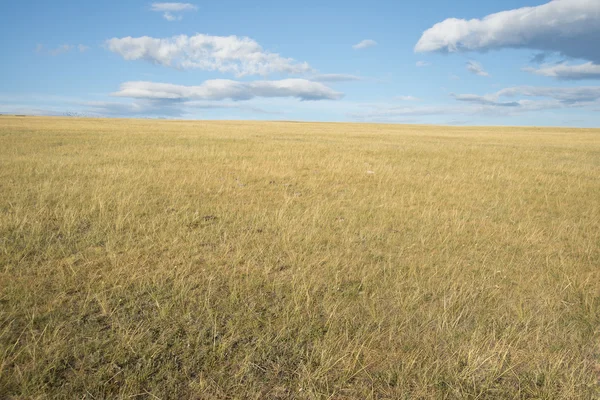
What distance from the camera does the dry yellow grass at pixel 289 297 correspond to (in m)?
2.78

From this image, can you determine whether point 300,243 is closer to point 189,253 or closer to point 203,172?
point 189,253

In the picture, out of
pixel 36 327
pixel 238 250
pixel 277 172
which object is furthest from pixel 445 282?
pixel 277 172

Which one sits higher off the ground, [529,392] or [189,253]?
[189,253]

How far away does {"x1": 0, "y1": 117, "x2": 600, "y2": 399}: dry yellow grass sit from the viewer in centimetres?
278

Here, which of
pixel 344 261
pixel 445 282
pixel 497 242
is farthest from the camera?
pixel 497 242

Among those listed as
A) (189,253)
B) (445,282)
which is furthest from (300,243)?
(445,282)

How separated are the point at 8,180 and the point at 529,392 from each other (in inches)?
446

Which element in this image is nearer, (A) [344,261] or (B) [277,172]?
(A) [344,261]

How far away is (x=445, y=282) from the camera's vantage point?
175 inches

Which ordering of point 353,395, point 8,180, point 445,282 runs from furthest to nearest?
point 8,180
point 445,282
point 353,395

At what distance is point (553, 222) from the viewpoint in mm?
7441

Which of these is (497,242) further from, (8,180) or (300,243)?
(8,180)

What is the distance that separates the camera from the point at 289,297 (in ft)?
13.0

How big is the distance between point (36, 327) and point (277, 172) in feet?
30.0
